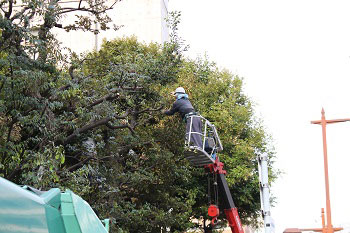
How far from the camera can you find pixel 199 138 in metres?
17.1

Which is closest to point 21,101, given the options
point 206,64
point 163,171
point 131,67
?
point 131,67

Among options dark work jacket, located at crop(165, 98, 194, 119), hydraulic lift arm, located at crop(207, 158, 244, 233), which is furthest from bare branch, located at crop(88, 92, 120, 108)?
hydraulic lift arm, located at crop(207, 158, 244, 233)

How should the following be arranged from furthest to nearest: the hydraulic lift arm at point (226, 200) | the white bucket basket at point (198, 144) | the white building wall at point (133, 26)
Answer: the white building wall at point (133, 26), the hydraulic lift arm at point (226, 200), the white bucket basket at point (198, 144)

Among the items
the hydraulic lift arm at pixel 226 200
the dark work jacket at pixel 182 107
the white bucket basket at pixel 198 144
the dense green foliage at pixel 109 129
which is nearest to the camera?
the dense green foliage at pixel 109 129

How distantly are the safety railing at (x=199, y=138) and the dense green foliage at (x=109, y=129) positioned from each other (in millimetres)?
2026

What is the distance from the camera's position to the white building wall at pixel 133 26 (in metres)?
Answer: 44.8

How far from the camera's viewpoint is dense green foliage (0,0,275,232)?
14.3m

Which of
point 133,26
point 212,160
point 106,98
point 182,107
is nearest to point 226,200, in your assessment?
point 212,160

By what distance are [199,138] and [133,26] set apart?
98.0 feet

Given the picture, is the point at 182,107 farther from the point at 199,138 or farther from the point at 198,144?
the point at 198,144

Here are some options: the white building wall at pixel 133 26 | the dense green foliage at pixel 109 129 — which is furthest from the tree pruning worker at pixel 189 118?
the white building wall at pixel 133 26

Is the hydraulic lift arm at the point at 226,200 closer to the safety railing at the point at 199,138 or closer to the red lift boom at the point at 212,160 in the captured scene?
the red lift boom at the point at 212,160

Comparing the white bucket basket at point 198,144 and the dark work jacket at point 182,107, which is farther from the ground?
the dark work jacket at point 182,107

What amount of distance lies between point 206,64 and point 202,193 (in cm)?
871
